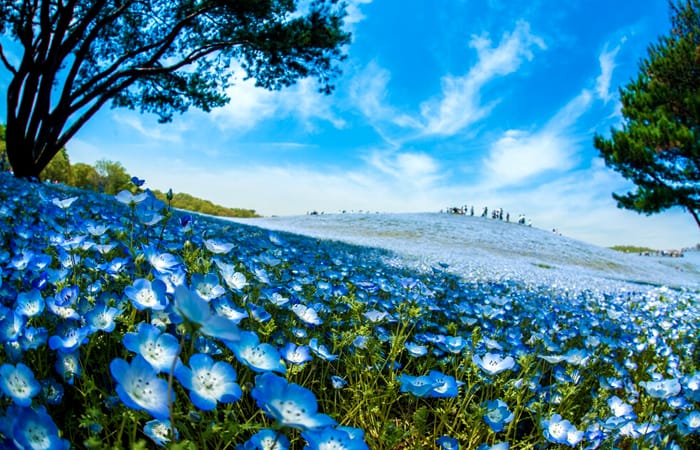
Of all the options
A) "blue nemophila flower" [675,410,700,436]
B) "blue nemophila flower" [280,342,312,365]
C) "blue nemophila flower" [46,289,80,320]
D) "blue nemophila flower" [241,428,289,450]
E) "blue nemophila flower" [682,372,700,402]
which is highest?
"blue nemophila flower" [46,289,80,320]

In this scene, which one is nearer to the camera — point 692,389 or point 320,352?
point 320,352

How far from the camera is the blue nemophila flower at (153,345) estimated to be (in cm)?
97

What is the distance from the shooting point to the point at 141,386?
3.04ft

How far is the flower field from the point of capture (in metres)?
0.92

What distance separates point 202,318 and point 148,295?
65 centimetres

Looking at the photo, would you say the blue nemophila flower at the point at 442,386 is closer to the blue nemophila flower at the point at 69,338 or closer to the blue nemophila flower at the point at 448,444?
the blue nemophila flower at the point at 448,444

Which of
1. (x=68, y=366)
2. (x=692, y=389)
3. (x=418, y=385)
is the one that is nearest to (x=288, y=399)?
(x=418, y=385)

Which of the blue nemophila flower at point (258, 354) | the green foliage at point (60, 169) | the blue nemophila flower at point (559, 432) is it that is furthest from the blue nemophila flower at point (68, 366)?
the green foliage at point (60, 169)

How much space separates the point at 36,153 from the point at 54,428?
49.4ft

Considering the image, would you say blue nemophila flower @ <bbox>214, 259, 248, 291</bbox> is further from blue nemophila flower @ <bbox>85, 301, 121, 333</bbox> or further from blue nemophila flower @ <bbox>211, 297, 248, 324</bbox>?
blue nemophila flower @ <bbox>85, 301, 121, 333</bbox>

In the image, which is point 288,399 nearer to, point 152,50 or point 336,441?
point 336,441

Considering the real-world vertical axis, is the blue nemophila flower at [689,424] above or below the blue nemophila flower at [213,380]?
below

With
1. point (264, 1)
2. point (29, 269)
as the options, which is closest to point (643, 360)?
point (29, 269)

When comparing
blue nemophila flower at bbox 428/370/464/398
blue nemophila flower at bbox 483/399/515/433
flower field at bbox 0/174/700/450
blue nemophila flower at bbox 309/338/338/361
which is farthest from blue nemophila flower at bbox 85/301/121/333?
blue nemophila flower at bbox 483/399/515/433
